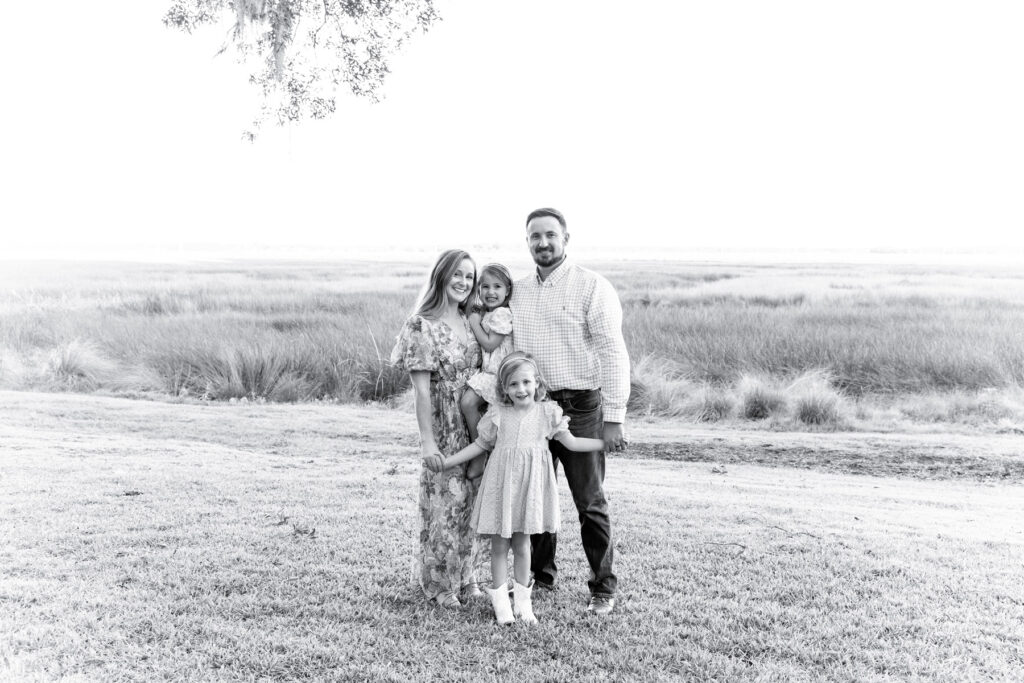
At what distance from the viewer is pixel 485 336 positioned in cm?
439

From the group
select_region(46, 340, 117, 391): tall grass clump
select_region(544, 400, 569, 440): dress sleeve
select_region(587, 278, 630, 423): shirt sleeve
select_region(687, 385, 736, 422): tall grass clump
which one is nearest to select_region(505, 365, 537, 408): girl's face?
select_region(544, 400, 569, 440): dress sleeve

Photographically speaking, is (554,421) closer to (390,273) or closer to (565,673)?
(565,673)

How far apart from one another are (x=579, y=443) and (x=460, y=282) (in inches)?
39.5

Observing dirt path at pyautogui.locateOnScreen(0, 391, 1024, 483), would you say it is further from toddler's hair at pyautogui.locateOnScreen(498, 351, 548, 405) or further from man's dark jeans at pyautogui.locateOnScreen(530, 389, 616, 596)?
toddler's hair at pyautogui.locateOnScreen(498, 351, 548, 405)

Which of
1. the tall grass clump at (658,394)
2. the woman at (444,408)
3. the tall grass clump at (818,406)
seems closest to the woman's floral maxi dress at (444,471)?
the woman at (444,408)

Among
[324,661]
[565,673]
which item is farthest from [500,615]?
[324,661]

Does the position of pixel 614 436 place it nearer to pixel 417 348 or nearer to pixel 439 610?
pixel 417 348

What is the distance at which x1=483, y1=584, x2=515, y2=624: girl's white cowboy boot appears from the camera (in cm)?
423

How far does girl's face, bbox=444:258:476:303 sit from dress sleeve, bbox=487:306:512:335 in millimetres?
183

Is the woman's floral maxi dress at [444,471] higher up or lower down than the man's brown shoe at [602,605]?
higher up

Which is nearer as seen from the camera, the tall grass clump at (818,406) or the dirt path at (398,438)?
the dirt path at (398,438)

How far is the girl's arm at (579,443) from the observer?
4.26 m

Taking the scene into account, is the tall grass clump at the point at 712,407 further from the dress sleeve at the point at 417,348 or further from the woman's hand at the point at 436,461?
the dress sleeve at the point at 417,348

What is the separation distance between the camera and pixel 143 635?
4.15 meters
